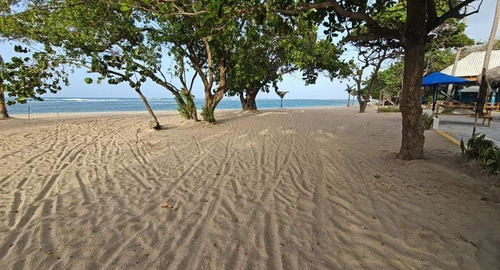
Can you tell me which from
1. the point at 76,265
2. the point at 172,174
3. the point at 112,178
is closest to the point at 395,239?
the point at 76,265

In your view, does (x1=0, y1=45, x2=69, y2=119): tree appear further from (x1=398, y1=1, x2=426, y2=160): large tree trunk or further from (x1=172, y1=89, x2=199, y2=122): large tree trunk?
(x1=398, y1=1, x2=426, y2=160): large tree trunk

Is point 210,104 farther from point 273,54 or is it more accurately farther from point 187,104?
point 273,54

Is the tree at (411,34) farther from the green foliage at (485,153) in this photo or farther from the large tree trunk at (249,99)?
the large tree trunk at (249,99)

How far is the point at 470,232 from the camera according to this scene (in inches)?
110

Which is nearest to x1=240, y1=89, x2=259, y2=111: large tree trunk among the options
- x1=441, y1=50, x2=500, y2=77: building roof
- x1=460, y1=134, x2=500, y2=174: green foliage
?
x1=441, y1=50, x2=500, y2=77: building roof

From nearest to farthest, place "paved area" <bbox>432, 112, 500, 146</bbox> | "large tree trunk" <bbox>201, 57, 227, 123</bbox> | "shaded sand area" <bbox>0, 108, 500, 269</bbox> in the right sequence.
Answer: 1. "shaded sand area" <bbox>0, 108, 500, 269</bbox>
2. "paved area" <bbox>432, 112, 500, 146</bbox>
3. "large tree trunk" <bbox>201, 57, 227, 123</bbox>

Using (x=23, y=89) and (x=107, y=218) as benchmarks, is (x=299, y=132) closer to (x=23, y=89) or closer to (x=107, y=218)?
(x=107, y=218)

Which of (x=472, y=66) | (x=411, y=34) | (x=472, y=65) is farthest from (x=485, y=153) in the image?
(x=472, y=65)

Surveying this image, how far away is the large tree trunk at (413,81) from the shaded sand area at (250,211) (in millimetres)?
429

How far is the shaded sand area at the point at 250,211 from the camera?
2473mm

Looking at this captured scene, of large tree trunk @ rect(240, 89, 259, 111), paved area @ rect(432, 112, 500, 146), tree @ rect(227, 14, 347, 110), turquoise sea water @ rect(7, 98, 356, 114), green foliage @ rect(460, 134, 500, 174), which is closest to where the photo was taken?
green foliage @ rect(460, 134, 500, 174)

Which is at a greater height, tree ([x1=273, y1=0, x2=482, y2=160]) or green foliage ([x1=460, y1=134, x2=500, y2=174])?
tree ([x1=273, y1=0, x2=482, y2=160])

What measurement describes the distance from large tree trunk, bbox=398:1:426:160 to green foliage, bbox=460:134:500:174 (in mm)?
874

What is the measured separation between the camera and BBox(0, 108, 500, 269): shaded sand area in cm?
247
